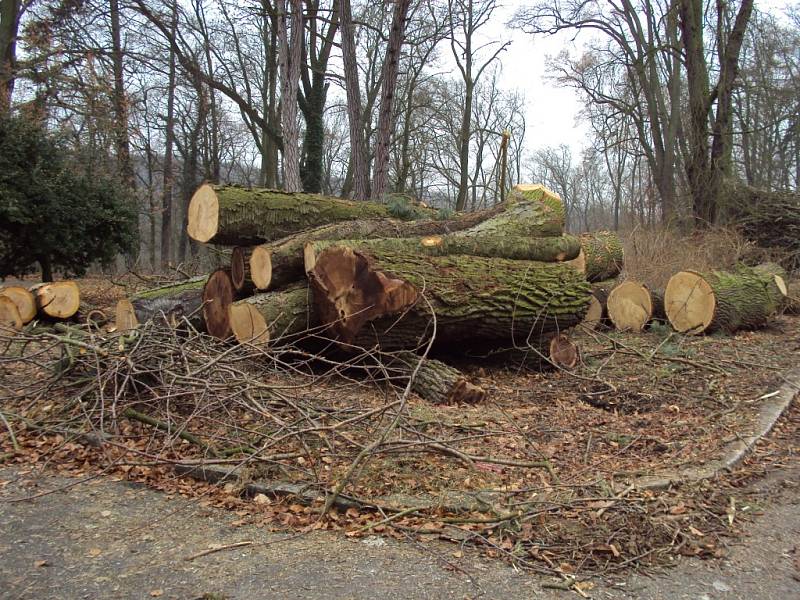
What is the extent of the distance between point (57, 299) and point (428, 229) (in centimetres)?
622

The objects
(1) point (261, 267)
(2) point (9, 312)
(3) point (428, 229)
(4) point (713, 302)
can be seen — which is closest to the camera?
(1) point (261, 267)

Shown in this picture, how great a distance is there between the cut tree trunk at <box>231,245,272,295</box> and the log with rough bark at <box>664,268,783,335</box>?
19.2 ft

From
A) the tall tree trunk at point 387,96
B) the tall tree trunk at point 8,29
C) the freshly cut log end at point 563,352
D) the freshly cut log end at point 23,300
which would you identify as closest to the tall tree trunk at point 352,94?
the tall tree trunk at point 387,96

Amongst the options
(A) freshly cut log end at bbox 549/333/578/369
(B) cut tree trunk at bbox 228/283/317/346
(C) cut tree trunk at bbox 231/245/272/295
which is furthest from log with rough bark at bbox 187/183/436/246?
(A) freshly cut log end at bbox 549/333/578/369

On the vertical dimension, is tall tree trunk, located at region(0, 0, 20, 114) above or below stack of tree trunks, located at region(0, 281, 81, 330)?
above

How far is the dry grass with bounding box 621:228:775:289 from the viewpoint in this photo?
429 inches

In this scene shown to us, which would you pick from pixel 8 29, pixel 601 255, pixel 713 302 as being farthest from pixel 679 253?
pixel 8 29

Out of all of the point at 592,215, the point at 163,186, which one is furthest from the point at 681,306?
the point at 592,215

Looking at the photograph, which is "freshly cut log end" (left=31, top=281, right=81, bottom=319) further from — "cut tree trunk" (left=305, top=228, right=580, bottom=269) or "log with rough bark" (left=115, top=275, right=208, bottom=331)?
"cut tree trunk" (left=305, top=228, right=580, bottom=269)

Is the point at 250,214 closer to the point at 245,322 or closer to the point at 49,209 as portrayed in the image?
the point at 245,322

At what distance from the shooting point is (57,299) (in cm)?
960

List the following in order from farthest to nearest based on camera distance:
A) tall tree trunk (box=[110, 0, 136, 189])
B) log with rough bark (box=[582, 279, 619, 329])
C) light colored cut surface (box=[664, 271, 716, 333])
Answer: tall tree trunk (box=[110, 0, 136, 189]), log with rough bark (box=[582, 279, 619, 329]), light colored cut surface (box=[664, 271, 716, 333])

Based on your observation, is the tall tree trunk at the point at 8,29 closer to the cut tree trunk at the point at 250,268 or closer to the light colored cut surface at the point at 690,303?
the cut tree trunk at the point at 250,268

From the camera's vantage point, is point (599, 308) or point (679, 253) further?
point (679, 253)
